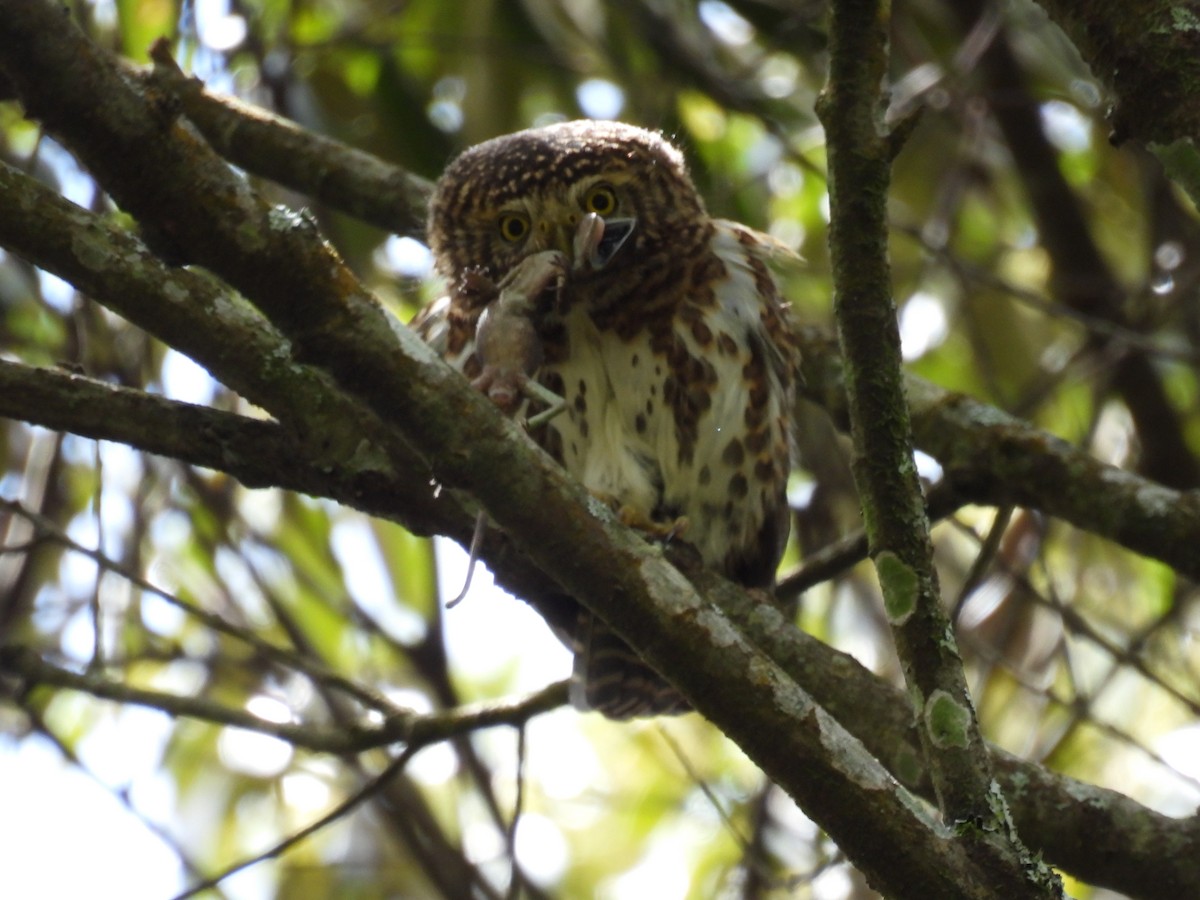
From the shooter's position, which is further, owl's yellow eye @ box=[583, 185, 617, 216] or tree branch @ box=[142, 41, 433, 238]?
tree branch @ box=[142, 41, 433, 238]

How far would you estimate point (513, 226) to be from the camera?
3695 millimetres

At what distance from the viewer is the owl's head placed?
11.9 ft

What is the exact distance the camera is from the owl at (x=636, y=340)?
11.6 ft

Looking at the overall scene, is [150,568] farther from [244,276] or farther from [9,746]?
[244,276]

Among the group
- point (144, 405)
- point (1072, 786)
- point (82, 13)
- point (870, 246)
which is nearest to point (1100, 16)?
point (870, 246)

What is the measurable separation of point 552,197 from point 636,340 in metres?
0.40

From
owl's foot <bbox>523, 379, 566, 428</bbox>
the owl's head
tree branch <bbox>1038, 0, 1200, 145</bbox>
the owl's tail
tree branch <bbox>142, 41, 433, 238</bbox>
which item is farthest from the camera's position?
tree branch <bbox>142, 41, 433, 238</bbox>

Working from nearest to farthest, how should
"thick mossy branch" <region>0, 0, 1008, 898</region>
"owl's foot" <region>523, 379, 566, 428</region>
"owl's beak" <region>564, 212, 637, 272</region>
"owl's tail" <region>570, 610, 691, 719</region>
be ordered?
"thick mossy branch" <region>0, 0, 1008, 898</region> → "owl's foot" <region>523, 379, 566, 428</region> → "owl's beak" <region>564, 212, 637, 272</region> → "owl's tail" <region>570, 610, 691, 719</region>

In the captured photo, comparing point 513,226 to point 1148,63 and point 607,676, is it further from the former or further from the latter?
point 1148,63

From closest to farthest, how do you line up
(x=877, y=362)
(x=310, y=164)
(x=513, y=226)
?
1. (x=877, y=362)
2. (x=513, y=226)
3. (x=310, y=164)

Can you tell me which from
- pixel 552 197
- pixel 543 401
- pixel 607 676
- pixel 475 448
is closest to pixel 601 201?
pixel 552 197

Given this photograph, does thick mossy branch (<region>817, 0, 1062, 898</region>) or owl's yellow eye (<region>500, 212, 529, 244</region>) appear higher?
owl's yellow eye (<region>500, 212, 529, 244</region>)

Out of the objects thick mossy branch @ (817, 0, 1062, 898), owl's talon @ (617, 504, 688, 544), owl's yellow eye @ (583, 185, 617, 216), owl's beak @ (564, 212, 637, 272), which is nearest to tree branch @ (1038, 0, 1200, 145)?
thick mossy branch @ (817, 0, 1062, 898)

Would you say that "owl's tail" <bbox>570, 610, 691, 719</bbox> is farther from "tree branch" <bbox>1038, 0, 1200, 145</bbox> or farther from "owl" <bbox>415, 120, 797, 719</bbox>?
"tree branch" <bbox>1038, 0, 1200, 145</bbox>
